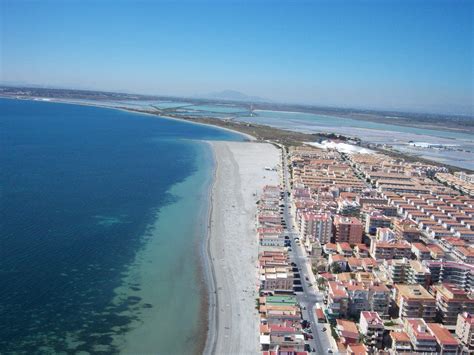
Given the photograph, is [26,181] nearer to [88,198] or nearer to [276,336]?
[88,198]

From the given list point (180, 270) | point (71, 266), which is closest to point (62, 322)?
point (71, 266)

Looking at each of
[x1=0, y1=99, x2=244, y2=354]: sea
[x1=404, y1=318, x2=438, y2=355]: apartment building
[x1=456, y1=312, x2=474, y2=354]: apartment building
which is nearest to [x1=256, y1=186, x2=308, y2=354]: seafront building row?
[x1=0, y1=99, x2=244, y2=354]: sea

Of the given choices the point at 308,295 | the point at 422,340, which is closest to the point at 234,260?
the point at 308,295

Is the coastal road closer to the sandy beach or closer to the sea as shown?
the sandy beach

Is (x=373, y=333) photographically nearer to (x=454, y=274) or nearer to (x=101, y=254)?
(x=454, y=274)

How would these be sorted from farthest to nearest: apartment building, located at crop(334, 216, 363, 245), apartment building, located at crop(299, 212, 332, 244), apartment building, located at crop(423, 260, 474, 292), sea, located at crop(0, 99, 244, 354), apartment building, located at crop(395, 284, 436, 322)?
apartment building, located at crop(334, 216, 363, 245), apartment building, located at crop(299, 212, 332, 244), apartment building, located at crop(423, 260, 474, 292), apartment building, located at crop(395, 284, 436, 322), sea, located at crop(0, 99, 244, 354)

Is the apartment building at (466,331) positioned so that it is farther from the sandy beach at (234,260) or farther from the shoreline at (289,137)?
the shoreline at (289,137)
